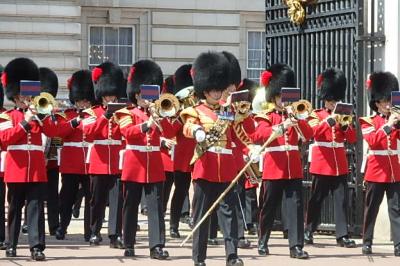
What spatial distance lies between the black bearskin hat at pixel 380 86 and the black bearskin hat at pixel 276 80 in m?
0.64

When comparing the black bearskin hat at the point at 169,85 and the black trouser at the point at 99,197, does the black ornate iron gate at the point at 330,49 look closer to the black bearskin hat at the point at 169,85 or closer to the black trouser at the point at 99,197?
the black bearskin hat at the point at 169,85

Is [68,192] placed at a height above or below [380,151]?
below

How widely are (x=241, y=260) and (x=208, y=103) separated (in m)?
1.15

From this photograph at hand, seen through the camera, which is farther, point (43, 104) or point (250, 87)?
point (250, 87)

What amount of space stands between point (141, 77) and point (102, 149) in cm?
97

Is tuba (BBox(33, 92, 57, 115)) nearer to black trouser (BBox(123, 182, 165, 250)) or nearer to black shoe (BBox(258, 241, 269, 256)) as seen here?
black trouser (BBox(123, 182, 165, 250))

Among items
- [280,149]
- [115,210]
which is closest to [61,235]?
[115,210]

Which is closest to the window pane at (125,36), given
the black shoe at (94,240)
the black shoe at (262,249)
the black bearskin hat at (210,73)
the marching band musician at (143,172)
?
the black shoe at (94,240)

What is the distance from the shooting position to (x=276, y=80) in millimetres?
12383

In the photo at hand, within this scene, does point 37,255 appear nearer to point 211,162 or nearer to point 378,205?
point 211,162

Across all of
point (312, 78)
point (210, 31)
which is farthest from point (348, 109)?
point (210, 31)

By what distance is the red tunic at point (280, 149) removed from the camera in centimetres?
1193

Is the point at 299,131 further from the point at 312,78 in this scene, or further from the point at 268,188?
the point at 312,78

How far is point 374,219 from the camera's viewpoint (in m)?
12.3
